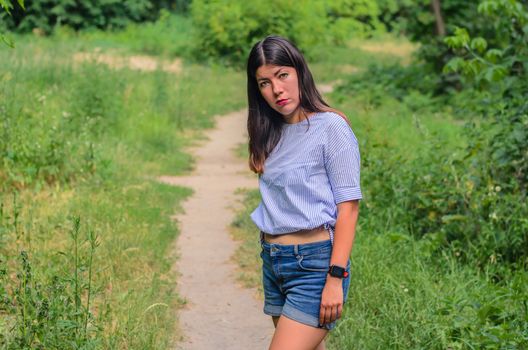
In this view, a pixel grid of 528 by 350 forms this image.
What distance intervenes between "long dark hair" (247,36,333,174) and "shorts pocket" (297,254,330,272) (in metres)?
0.42

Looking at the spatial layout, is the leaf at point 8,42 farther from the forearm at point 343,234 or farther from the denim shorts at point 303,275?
the forearm at point 343,234

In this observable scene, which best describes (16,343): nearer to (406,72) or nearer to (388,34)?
(406,72)

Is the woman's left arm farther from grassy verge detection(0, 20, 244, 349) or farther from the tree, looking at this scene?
the tree

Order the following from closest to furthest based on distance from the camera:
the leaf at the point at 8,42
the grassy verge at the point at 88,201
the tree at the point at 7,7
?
1. the tree at the point at 7,7
2. the leaf at the point at 8,42
3. the grassy verge at the point at 88,201

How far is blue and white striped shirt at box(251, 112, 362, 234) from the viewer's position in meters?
3.11

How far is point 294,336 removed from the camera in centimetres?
308

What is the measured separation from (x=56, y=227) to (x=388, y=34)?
1397 inches

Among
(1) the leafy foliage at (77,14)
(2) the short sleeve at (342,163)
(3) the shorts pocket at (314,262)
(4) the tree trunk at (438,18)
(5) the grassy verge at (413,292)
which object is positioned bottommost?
(1) the leafy foliage at (77,14)

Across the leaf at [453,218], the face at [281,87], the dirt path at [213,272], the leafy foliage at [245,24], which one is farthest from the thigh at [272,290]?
the leafy foliage at [245,24]

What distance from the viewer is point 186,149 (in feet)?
42.7

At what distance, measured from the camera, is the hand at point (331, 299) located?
3057 millimetres

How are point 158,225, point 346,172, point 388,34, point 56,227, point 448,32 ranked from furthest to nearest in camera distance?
point 388,34 → point 448,32 → point 158,225 → point 56,227 → point 346,172

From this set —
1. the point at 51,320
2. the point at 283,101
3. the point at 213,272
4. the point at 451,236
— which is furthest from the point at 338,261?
the point at 213,272

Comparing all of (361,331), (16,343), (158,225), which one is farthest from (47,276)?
(158,225)
